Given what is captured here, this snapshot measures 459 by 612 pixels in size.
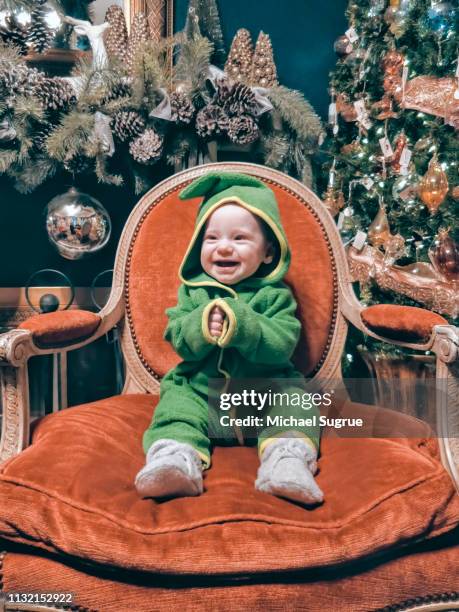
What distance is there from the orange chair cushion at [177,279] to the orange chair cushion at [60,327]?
0.16 meters

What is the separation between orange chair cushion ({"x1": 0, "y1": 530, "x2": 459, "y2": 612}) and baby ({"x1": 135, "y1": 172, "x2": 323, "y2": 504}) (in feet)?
0.52

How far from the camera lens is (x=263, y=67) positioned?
221 cm

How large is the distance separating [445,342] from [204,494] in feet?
1.69

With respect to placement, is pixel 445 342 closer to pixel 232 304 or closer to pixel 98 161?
pixel 232 304

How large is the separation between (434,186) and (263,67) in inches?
34.2

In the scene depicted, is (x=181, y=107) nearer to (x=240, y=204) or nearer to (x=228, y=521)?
(x=240, y=204)

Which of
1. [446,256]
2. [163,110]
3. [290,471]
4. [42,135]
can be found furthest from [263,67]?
[290,471]

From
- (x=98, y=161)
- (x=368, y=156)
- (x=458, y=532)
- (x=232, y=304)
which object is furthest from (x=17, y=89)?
(x=458, y=532)

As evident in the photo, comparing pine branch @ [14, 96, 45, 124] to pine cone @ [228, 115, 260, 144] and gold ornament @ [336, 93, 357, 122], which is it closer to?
pine cone @ [228, 115, 260, 144]

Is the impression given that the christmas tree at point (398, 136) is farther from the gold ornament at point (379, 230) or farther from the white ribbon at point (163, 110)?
the white ribbon at point (163, 110)

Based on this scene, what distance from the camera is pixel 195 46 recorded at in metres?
1.94

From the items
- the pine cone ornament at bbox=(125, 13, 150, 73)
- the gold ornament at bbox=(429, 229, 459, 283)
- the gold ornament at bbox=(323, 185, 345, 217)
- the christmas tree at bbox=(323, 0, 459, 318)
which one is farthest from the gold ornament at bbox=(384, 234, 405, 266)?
the pine cone ornament at bbox=(125, 13, 150, 73)

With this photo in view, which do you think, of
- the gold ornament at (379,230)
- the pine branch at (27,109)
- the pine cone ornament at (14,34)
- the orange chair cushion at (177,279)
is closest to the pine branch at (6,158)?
the pine branch at (27,109)

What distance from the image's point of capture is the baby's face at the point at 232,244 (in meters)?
1.25
